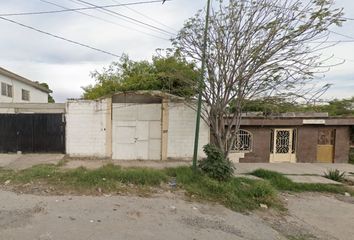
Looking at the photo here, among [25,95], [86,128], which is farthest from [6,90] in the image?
[86,128]

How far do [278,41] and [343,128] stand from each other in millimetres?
9406

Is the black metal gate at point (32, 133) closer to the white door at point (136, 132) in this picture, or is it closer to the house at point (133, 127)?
the house at point (133, 127)

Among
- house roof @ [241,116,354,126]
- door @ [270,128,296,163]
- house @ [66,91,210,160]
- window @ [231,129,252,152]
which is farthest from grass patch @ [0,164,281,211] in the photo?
door @ [270,128,296,163]

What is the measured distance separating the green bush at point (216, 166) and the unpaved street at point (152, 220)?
1745mm

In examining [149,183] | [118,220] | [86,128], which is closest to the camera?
[118,220]

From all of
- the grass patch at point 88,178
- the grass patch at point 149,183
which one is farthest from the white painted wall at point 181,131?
the grass patch at point 88,178

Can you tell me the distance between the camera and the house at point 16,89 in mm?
19858

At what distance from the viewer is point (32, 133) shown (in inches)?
520

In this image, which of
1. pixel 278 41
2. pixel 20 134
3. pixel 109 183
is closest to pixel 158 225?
pixel 109 183

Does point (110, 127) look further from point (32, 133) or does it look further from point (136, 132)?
point (32, 133)

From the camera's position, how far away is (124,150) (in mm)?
13320

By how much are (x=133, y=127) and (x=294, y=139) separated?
8890mm

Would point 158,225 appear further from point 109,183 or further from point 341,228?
point 341,228

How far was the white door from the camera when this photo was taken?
43.6 ft
